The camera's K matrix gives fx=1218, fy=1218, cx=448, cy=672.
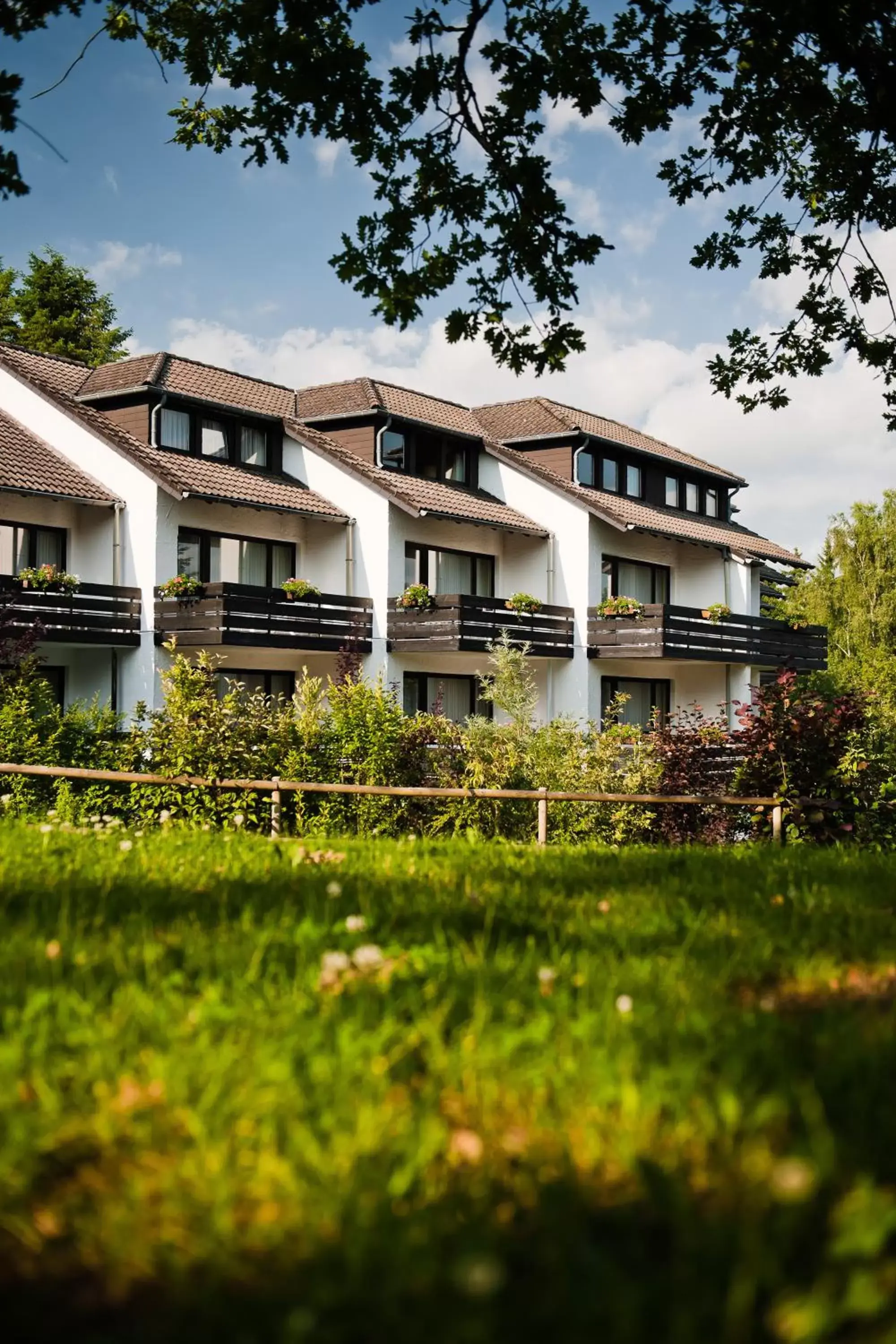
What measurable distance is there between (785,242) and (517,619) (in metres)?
20.8

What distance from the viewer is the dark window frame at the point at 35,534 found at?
2592 cm

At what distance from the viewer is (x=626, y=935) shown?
15.0ft

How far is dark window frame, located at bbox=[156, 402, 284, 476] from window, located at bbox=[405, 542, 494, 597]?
420cm

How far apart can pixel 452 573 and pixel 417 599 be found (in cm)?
414

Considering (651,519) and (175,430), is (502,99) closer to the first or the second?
(175,430)

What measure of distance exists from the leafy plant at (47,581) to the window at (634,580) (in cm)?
1612

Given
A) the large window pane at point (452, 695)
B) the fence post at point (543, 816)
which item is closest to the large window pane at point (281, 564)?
the large window pane at point (452, 695)

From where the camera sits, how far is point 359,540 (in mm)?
31000

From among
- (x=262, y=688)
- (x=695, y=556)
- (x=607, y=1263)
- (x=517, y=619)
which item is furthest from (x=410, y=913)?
(x=695, y=556)

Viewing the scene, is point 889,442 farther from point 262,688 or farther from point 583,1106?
point 262,688

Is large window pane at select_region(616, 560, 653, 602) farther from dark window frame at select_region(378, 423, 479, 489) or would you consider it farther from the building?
dark window frame at select_region(378, 423, 479, 489)

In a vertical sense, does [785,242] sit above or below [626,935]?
above

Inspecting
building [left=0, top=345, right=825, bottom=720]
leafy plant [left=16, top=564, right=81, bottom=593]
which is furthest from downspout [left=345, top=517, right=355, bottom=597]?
leafy plant [left=16, top=564, right=81, bottom=593]

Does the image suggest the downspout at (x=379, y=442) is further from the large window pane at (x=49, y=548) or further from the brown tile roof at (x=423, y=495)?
the large window pane at (x=49, y=548)
